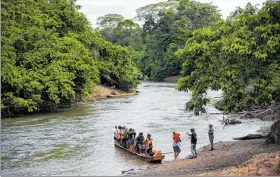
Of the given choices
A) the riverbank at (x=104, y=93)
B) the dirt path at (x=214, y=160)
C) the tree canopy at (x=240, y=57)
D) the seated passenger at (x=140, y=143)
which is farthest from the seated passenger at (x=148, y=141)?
the riverbank at (x=104, y=93)

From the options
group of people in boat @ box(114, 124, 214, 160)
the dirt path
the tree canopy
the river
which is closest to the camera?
the tree canopy

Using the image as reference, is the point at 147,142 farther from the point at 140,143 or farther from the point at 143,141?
the point at 140,143

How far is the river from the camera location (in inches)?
733

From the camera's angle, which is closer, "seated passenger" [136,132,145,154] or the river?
the river

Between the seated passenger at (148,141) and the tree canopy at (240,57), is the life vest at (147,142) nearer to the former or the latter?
the seated passenger at (148,141)

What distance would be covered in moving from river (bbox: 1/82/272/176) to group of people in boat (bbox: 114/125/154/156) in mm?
534

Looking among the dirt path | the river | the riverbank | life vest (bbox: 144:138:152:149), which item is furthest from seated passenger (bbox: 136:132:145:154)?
the riverbank

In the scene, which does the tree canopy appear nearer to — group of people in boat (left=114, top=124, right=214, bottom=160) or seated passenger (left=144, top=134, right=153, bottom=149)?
group of people in boat (left=114, top=124, right=214, bottom=160)

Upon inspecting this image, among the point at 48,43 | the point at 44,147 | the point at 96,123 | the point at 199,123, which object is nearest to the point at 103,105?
the point at 48,43

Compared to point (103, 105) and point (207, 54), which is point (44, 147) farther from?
point (103, 105)

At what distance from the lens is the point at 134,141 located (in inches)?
830

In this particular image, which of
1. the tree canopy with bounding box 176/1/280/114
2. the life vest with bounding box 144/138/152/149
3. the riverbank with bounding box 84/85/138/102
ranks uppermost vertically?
the tree canopy with bounding box 176/1/280/114

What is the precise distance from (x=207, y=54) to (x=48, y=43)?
91.5 ft

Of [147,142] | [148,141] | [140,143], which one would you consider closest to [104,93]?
[140,143]
